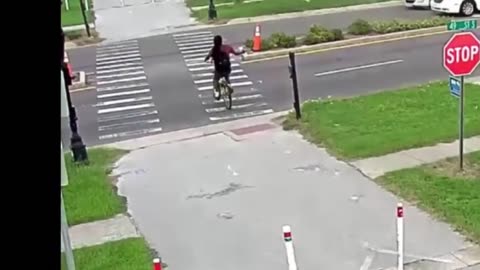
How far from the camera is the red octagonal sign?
408 inches

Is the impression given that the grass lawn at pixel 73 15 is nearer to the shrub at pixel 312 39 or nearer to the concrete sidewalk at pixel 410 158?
the shrub at pixel 312 39

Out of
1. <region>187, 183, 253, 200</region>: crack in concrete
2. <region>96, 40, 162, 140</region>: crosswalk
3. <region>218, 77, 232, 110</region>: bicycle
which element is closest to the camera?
<region>187, 183, 253, 200</region>: crack in concrete

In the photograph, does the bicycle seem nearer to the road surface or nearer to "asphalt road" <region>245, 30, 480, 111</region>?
the road surface

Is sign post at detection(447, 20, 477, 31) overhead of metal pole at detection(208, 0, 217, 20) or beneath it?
overhead

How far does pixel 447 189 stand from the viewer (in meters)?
9.94

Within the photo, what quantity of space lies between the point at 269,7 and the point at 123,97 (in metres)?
16.7

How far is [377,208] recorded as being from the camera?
9.64 metres

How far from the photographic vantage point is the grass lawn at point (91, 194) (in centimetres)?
1013

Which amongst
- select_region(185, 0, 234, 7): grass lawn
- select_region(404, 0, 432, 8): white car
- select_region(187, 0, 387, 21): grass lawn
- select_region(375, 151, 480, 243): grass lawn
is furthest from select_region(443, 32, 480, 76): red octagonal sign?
select_region(185, 0, 234, 7): grass lawn

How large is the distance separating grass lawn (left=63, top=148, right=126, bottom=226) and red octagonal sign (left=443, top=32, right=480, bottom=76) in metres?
4.88

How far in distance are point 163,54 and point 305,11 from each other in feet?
32.7

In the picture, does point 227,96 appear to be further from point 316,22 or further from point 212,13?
point 212,13
